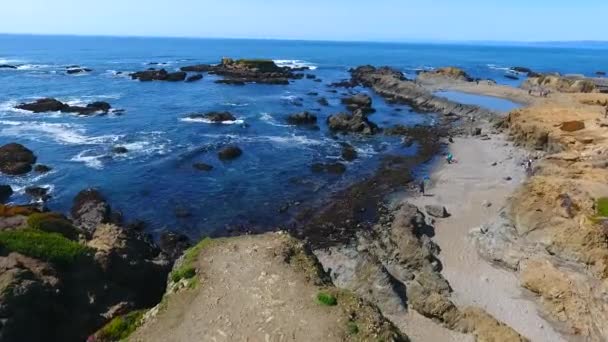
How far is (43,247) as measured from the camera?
1752cm

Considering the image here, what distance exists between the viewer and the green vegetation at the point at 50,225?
21.1 metres

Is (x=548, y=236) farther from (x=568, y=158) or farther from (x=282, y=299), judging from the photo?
(x=282, y=299)

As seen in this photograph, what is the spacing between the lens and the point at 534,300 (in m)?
22.2

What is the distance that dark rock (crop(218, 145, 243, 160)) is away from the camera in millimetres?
46750

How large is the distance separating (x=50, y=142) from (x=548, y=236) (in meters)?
47.3

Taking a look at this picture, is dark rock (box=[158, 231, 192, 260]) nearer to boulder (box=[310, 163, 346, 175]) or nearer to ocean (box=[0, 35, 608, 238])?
ocean (box=[0, 35, 608, 238])

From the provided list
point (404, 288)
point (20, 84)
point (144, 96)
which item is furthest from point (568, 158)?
point (20, 84)

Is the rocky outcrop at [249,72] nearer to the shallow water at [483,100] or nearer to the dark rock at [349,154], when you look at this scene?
the shallow water at [483,100]

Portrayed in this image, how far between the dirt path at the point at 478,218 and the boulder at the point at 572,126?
479 cm

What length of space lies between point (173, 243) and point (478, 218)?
A: 20606 millimetres

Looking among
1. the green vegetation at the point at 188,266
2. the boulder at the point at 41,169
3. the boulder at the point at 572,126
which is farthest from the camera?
the boulder at the point at 572,126

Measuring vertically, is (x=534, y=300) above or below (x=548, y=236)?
below

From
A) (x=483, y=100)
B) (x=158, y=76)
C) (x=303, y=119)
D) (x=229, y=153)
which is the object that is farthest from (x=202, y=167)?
(x=158, y=76)

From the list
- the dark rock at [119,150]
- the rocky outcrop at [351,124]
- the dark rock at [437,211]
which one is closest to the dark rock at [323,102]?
the rocky outcrop at [351,124]
